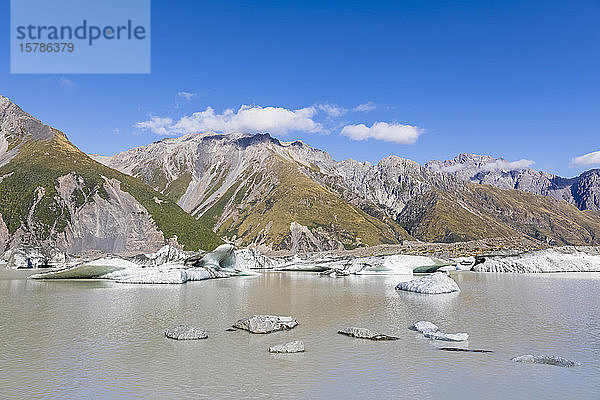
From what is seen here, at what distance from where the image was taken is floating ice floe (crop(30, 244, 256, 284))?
59062mm

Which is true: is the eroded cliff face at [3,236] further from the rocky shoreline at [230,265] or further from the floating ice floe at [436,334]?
the floating ice floe at [436,334]

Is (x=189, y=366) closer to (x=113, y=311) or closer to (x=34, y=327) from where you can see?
(x=34, y=327)

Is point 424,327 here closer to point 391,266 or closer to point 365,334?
point 365,334

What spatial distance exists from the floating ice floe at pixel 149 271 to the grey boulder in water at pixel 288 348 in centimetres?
4018

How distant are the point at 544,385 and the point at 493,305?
23.5 metres

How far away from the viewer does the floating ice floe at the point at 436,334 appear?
23.5 meters

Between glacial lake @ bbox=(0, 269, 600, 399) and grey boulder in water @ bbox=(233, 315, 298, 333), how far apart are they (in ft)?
2.02

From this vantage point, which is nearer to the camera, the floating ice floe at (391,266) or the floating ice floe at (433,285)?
the floating ice floe at (433,285)

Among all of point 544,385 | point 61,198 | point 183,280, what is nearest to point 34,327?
point 544,385

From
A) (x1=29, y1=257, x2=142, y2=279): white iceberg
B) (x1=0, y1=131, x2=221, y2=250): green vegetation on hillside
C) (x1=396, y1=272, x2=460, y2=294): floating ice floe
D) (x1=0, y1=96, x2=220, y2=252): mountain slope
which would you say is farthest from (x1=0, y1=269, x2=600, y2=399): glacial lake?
(x1=0, y1=131, x2=221, y2=250): green vegetation on hillside

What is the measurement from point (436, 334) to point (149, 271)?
45.8 meters

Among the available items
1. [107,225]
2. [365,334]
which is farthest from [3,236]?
[365,334]

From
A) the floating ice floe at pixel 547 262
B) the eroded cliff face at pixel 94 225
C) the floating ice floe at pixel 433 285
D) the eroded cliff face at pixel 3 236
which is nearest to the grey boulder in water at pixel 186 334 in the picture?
the floating ice floe at pixel 433 285

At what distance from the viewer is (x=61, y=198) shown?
183500mm
